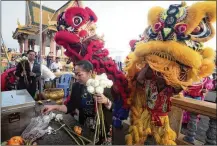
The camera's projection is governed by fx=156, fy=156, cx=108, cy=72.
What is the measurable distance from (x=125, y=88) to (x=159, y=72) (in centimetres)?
36

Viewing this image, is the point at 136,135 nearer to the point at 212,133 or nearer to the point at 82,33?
the point at 212,133

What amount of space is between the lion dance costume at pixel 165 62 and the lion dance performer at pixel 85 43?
136 mm

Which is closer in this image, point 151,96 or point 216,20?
point 216,20

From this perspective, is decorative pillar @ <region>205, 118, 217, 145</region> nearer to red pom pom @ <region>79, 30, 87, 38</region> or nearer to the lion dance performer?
the lion dance performer

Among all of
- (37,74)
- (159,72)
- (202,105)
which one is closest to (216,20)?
(159,72)

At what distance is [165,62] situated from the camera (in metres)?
1.11

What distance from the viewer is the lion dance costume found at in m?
1.02

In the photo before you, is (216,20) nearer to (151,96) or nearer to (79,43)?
(151,96)

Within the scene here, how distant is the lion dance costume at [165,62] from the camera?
3.36ft

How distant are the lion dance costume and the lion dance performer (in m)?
0.14

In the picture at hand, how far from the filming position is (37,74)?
8.11 feet

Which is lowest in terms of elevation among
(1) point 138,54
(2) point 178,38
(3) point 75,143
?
(3) point 75,143

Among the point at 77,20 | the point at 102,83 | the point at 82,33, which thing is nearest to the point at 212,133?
the point at 102,83

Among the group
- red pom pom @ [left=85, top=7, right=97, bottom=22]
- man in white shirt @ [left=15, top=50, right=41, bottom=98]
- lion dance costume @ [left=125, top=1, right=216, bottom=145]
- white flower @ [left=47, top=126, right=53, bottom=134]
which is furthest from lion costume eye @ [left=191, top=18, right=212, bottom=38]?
man in white shirt @ [left=15, top=50, right=41, bottom=98]
